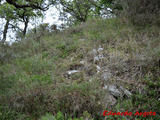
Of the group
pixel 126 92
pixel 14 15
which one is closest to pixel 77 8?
pixel 14 15

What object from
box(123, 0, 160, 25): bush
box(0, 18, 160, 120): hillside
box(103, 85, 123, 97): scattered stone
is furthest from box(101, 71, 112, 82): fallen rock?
box(123, 0, 160, 25): bush

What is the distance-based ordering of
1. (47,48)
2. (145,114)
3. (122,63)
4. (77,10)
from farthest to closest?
(77,10), (47,48), (122,63), (145,114)

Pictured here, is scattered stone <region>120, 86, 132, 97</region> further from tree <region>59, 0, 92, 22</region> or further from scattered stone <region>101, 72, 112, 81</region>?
tree <region>59, 0, 92, 22</region>

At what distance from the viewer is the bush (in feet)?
19.4

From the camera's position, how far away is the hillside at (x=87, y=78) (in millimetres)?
2604

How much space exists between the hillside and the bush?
0.61 m

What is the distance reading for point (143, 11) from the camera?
20.6 feet

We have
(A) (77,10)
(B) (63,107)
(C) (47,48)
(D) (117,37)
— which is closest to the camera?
(B) (63,107)

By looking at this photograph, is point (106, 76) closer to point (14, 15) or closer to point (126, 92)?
point (126, 92)

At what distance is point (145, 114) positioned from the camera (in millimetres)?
2426

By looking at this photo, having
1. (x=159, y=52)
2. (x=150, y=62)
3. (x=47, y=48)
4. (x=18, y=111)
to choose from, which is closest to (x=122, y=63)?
(x=150, y=62)

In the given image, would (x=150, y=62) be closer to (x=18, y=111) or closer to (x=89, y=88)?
(x=89, y=88)

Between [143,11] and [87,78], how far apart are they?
5083 millimetres

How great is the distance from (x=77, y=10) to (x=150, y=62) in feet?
42.8
